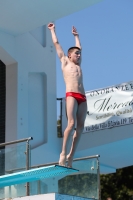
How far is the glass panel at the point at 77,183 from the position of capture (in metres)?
8.51

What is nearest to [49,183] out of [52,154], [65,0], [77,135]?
[77,135]

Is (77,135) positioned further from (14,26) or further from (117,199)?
(117,199)

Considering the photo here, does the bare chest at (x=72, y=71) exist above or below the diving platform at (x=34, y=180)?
above

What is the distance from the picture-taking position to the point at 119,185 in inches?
1062

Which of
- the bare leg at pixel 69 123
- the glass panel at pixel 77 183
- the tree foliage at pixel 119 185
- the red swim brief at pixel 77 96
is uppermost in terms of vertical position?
the tree foliage at pixel 119 185

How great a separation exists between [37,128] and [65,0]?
401 cm

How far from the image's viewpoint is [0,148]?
9.56 metres

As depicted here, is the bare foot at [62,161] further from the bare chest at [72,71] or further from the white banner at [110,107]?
the white banner at [110,107]

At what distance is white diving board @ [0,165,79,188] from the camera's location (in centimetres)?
754

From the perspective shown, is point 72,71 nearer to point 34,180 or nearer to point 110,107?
point 34,180

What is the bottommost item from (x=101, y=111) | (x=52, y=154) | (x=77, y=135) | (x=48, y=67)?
(x=77, y=135)

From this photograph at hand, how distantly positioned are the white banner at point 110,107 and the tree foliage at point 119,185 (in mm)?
12857

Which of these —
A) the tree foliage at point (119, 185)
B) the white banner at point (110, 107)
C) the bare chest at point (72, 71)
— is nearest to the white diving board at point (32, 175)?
the bare chest at point (72, 71)

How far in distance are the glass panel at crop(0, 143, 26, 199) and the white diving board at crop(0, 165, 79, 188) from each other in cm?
15
